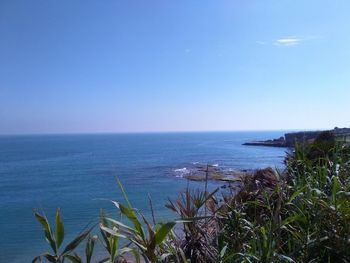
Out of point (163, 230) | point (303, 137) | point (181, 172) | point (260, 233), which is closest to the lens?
point (163, 230)

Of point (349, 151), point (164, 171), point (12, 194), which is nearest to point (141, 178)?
point (164, 171)

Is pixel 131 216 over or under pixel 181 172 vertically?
over

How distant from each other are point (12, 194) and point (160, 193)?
15.9 meters

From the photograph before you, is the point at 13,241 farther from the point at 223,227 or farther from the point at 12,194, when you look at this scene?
the point at 223,227

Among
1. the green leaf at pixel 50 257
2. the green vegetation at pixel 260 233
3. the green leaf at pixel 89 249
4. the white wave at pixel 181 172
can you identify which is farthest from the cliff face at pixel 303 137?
the white wave at pixel 181 172

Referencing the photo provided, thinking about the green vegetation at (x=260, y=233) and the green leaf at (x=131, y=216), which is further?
the green vegetation at (x=260, y=233)

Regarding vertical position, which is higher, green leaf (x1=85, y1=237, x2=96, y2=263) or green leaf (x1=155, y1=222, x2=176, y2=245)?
green leaf (x1=155, y1=222, x2=176, y2=245)

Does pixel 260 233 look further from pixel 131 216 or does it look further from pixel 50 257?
pixel 50 257

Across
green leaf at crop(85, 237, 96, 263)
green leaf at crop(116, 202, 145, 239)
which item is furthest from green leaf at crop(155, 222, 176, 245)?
green leaf at crop(85, 237, 96, 263)

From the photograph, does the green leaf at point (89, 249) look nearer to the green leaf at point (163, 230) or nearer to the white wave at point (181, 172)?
the green leaf at point (163, 230)

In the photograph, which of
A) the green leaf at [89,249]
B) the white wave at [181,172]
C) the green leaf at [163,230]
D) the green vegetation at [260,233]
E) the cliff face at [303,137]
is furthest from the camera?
the white wave at [181,172]

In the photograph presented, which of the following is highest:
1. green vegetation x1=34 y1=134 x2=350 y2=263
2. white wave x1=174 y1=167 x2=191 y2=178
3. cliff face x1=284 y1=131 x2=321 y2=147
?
cliff face x1=284 y1=131 x2=321 y2=147

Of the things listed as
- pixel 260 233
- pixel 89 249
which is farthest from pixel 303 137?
pixel 89 249

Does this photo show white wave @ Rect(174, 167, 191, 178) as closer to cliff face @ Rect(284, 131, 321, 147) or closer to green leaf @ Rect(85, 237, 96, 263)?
cliff face @ Rect(284, 131, 321, 147)
